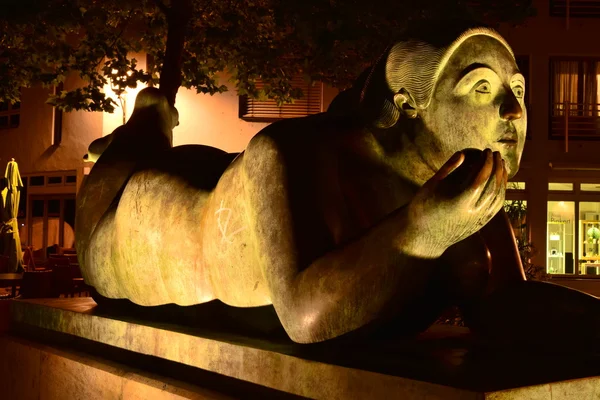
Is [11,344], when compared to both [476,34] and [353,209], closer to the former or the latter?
[353,209]

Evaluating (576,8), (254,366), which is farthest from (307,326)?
(576,8)

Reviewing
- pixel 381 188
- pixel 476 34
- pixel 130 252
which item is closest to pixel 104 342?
pixel 130 252

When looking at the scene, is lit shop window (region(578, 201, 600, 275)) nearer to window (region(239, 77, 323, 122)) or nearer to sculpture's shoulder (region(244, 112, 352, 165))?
window (region(239, 77, 323, 122))

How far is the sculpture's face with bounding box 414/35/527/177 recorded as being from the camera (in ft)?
8.20

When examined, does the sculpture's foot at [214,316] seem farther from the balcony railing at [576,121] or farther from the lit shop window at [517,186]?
the balcony railing at [576,121]

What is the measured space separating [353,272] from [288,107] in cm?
1747

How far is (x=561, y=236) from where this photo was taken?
2148 cm

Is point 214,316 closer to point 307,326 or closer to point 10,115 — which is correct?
point 307,326

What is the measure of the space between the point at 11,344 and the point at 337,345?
2.43 metres

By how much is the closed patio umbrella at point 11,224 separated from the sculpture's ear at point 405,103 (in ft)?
44.1

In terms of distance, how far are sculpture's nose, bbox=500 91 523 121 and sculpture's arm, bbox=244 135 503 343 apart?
17.2 inches

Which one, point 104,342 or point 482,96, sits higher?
point 482,96

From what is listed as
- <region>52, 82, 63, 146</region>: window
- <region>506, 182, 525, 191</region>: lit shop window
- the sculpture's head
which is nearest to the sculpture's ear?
the sculpture's head

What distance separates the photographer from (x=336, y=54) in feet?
33.8
